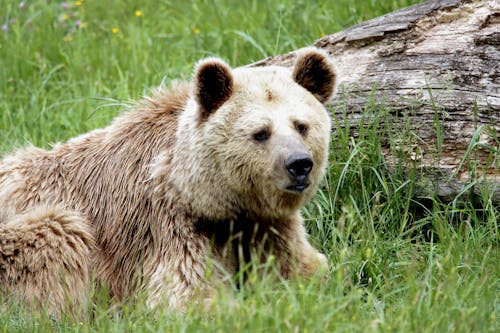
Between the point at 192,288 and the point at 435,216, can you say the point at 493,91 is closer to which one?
the point at 435,216

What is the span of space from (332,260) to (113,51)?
4217 millimetres

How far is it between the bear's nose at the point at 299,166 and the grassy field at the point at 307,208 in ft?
1.39

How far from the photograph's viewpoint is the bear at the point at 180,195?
5.20 m

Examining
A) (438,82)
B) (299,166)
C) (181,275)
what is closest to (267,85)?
(299,166)

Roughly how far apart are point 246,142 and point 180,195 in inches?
22.8

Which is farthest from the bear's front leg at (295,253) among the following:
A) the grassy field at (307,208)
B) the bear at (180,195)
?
the grassy field at (307,208)

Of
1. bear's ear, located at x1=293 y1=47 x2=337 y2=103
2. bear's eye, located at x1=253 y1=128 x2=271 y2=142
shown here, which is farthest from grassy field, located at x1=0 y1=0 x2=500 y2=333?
bear's eye, located at x1=253 y1=128 x2=271 y2=142

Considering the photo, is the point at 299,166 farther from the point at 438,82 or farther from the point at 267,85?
the point at 438,82

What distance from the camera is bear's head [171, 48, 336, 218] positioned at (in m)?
5.13

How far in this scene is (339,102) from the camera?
6.35 m

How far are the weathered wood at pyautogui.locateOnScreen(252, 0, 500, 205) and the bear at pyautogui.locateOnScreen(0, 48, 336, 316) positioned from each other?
798 mm

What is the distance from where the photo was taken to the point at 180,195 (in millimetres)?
5430

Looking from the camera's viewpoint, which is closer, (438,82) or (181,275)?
(181,275)

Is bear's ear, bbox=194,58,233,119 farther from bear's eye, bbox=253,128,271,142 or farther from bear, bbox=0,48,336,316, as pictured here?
bear's eye, bbox=253,128,271,142
